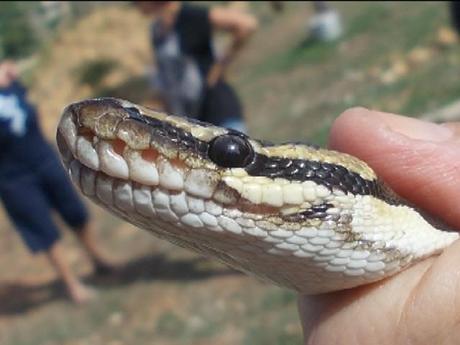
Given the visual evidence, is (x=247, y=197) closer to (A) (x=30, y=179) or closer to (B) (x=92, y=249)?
(A) (x=30, y=179)

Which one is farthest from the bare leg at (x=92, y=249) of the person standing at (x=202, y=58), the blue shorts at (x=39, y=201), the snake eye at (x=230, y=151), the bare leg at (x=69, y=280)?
the snake eye at (x=230, y=151)

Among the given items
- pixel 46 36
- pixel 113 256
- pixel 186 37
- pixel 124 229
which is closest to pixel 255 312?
pixel 186 37

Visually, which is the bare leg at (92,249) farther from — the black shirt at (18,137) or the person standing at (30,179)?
the black shirt at (18,137)

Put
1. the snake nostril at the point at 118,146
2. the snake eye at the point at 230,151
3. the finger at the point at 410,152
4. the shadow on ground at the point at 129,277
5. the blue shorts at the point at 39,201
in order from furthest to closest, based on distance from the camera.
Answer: the shadow on ground at the point at 129,277, the blue shorts at the point at 39,201, the finger at the point at 410,152, the snake eye at the point at 230,151, the snake nostril at the point at 118,146

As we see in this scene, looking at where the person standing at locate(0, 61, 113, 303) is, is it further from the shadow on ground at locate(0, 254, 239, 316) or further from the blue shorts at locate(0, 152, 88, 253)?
the shadow on ground at locate(0, 254, 239, 316)

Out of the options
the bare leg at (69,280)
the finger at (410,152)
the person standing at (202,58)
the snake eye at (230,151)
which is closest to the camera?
the snake eye at (230,151)

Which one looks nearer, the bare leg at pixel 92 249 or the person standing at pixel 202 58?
the person standing at pixel 202 58
